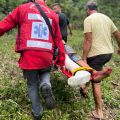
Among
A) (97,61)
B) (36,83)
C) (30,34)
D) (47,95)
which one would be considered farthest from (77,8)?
(47,95)

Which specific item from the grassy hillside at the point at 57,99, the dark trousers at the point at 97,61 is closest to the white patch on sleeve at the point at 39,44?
the grassy hillside at the point at 57,99

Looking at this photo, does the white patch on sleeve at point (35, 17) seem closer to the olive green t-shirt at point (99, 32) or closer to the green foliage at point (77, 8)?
the olive green t-shirt at point (99, 32)

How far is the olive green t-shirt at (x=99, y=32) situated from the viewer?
792 cm

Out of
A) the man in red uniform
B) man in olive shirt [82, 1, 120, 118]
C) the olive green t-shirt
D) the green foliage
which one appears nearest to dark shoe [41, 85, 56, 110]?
the man in red uniform

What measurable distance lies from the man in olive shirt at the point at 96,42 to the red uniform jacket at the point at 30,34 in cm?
165

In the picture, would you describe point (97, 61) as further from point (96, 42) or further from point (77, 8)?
point (77, 8)

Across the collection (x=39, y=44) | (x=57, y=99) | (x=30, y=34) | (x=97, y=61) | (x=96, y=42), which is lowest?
(x=57, y=99)

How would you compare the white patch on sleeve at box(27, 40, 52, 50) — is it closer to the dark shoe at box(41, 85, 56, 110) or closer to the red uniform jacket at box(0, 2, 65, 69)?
→ the red uniform jacket at box(0, 2, 65, 69)

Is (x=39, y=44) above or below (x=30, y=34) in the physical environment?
below

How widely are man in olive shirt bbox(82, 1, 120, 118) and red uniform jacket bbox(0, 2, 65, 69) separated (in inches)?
64.9

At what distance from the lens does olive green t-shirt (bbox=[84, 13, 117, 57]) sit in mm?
7922

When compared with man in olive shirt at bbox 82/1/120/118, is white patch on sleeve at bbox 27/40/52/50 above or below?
above

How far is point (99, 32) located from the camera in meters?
7.96

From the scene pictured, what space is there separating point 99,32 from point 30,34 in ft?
6.82
